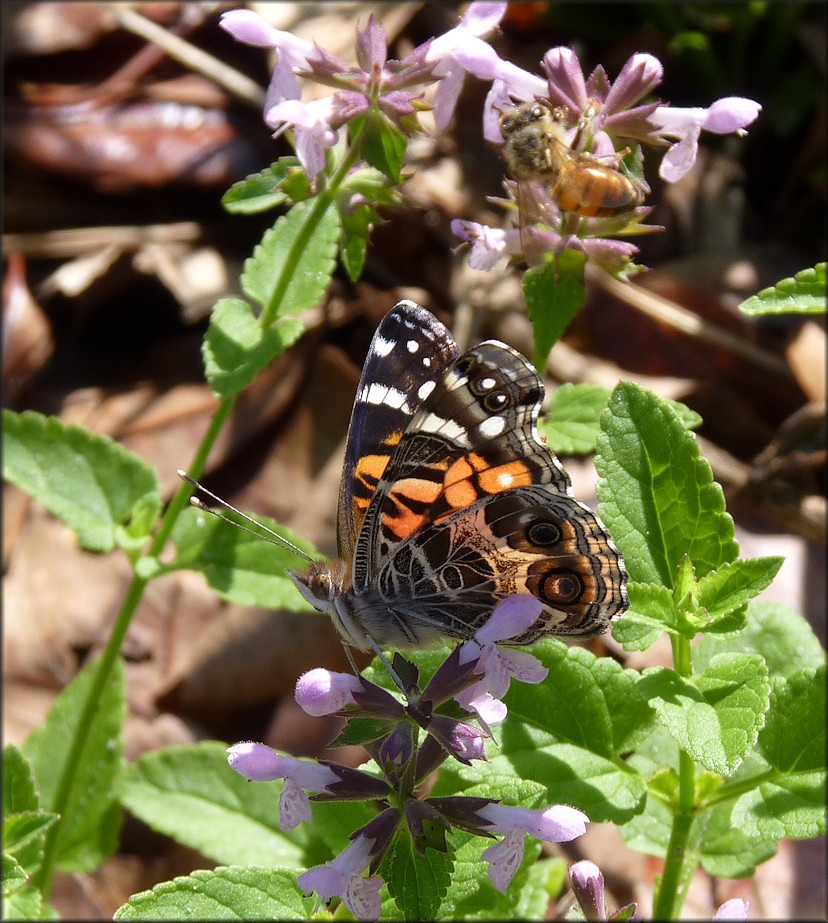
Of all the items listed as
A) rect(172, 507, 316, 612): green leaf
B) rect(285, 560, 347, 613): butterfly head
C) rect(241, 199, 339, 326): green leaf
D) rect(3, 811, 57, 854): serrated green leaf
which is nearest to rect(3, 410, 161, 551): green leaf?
rect(172, 507, 316, 612): green leaf

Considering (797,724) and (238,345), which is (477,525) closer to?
(797,724)

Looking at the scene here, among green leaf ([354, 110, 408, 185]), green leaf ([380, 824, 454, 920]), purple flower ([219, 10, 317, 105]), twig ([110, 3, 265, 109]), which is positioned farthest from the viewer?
twig ([110, 3, 265, 109])

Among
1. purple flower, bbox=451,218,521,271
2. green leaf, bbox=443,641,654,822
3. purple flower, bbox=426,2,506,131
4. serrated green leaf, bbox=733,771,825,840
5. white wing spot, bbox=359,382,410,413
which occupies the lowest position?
serrated green leaf, bbox=733,771,825,840

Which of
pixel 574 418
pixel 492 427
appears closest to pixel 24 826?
pixel 492 427

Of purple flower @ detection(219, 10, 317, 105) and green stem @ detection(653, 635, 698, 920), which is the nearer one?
green stem @ detection(653, 635, 698, 920)

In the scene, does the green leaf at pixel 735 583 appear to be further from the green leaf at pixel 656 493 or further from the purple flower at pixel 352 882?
the purple flower at pixel 352 882

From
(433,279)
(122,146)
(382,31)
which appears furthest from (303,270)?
(122,146)

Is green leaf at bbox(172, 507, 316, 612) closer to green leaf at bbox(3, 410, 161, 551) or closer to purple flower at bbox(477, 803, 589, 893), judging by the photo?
green leaf at bbox(3, 410, 161, 551)
